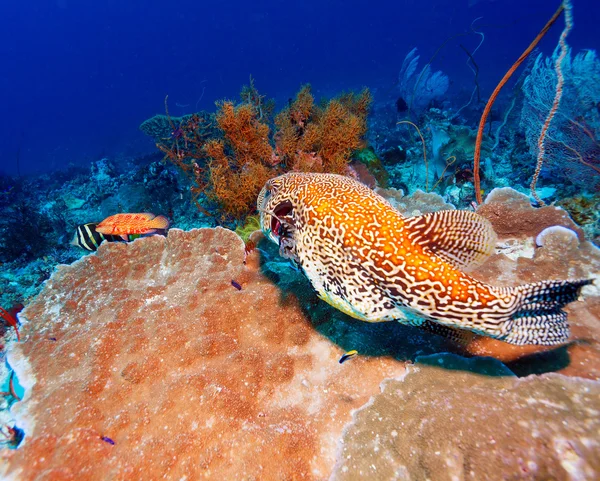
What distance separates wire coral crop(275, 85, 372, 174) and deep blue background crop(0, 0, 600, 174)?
78.0 meters

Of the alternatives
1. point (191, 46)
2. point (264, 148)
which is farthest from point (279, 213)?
point (191, 46)

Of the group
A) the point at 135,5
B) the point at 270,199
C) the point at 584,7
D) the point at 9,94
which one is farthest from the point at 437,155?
the point at 135,5

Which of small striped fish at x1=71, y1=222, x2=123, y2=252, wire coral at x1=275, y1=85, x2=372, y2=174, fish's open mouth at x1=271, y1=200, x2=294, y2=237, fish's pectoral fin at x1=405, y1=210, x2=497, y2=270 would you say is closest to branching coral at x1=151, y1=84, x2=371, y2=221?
wire coral at x1=275, y1=85, x2=372, y2=174

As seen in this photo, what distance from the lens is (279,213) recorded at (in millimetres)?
3877

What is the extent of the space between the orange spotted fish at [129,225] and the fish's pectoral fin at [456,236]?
4799 millimetres

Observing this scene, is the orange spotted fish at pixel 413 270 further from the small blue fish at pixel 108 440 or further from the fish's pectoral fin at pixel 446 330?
the small blue fish at pixel 108 440

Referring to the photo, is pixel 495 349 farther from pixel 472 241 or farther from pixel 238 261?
pixel 238 261

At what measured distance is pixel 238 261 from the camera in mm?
4715

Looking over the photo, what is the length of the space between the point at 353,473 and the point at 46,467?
308 centimetres

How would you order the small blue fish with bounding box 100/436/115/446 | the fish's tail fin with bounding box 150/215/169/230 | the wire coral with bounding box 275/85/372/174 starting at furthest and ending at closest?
the wire coral with bounding box 275/85/372/174 < the fish's tail fin with bounding box 150/215/169/230 < the small blue fish with bounding box 100/436/115/446

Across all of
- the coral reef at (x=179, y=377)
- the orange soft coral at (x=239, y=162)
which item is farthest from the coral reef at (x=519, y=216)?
the orange soft coral at (x=239, y=162)

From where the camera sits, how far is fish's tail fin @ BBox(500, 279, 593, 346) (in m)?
2.43

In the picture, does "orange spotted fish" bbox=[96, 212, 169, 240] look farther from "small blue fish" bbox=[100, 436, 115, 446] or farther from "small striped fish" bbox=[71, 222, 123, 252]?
"small blue fish" bbox=[100, 436, 115, 446]

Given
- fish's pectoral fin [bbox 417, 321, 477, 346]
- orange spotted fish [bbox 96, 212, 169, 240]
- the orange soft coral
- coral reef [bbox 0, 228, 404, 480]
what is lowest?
coral reef [bbox 0, 228, 404, 480]
